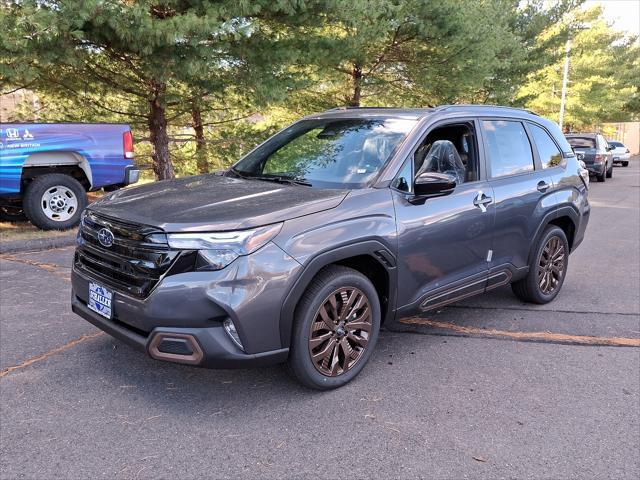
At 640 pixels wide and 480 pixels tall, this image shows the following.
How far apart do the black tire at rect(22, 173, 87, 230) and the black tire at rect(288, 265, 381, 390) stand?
237 inches

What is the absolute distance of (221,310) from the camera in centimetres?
296

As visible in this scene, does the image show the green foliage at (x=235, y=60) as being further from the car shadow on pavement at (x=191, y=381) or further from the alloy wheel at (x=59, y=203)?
the car shadow on pavement at (x=191, y=381)

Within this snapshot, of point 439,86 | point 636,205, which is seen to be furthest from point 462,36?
point 636,205

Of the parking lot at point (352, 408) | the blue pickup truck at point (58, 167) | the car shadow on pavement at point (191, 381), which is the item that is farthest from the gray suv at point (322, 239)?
the blue pickup truck at point (58, 167)

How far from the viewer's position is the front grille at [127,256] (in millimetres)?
3045

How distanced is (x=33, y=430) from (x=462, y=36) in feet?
40.8

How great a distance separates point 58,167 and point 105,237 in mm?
5553

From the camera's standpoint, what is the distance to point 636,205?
13766 millimetres

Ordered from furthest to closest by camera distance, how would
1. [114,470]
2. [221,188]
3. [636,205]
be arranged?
[636,205] < [221,188] < [114,470]

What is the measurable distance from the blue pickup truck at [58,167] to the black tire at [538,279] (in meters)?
5.88

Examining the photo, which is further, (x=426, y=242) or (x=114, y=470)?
(x=426, y=242)

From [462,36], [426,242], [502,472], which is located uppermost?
[462,36]

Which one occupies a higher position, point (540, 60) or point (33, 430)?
point (540, 60)

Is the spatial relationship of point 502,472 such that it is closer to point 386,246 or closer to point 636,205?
point 386,246
